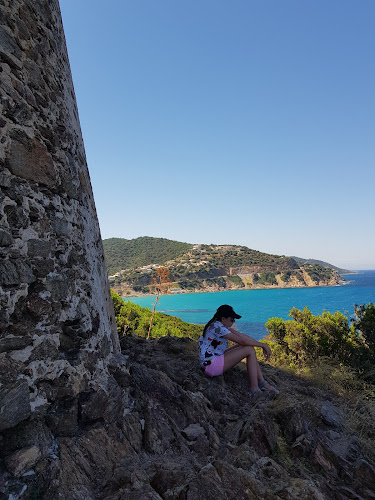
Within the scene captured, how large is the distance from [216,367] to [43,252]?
3175 millimetres

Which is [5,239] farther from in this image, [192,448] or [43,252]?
[192,448]

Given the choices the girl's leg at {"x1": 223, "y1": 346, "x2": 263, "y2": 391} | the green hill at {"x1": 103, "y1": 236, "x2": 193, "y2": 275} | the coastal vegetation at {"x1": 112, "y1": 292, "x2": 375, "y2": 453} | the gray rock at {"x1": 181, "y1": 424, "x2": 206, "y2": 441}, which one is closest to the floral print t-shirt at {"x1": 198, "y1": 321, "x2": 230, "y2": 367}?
the girl's leg at {"x1": 223, "y1": 346, "x2": 263, "y2": 391}

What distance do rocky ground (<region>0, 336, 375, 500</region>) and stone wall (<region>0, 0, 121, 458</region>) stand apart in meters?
0.16

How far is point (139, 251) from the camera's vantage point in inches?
4557

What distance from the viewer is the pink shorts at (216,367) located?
482cm

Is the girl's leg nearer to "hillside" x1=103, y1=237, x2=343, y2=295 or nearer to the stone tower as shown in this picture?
the stone tower

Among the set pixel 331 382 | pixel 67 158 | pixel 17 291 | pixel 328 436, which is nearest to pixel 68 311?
pixel 17 291

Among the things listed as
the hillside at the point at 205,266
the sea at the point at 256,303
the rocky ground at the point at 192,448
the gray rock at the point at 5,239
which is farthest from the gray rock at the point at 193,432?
the hillside at the point at 205,266

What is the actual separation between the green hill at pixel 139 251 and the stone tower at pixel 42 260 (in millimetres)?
96893

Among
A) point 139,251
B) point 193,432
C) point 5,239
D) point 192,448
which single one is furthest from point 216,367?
point 139,251

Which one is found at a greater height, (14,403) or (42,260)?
(42,260)

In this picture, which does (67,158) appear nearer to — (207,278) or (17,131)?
(17,131)

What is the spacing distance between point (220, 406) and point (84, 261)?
2.64 m

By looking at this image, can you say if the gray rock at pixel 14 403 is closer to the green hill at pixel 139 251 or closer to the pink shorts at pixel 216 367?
the pink shorts at pixel 216 367
